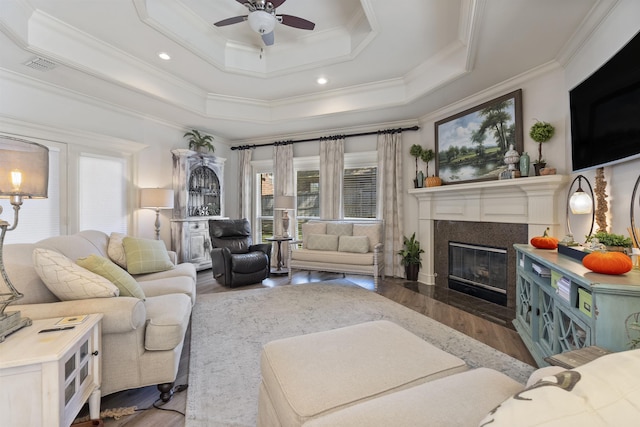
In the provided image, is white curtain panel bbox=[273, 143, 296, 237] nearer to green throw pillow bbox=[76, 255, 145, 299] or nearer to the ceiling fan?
the ceiling fan

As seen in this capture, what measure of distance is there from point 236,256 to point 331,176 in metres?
2.35

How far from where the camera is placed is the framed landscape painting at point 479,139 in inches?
138

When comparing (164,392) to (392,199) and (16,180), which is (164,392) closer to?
(16,180)

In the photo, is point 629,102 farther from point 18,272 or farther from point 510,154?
point 18,272

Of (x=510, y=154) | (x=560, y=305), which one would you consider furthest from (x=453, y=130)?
(x=560, y=305)

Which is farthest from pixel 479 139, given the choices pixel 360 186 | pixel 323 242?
pixel 323 242

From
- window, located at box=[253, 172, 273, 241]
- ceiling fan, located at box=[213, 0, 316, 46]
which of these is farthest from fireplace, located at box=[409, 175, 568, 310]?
window, located at box=[253, 172, 273, 241]

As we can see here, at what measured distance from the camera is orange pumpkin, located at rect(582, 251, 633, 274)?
1.51 metres

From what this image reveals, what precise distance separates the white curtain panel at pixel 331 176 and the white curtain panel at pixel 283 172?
688 mm

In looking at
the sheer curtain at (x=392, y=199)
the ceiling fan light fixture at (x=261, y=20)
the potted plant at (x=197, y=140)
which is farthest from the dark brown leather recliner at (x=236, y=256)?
the ceiling fan light fixture at (x=261, y=20)

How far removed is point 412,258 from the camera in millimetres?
4715

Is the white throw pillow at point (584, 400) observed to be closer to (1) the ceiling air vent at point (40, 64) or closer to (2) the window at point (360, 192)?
(1) the ceiling air vent at point (40, 64)

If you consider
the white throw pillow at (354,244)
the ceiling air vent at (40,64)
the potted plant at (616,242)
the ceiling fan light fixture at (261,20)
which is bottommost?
the white throw pillow at (354,244)

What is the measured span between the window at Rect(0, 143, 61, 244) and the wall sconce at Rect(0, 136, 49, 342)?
2.52 metres
